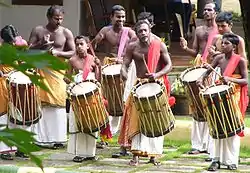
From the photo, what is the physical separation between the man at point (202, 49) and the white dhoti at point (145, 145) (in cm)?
107

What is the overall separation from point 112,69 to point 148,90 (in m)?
1.87

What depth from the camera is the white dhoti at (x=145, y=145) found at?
329 inches

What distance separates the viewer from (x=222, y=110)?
7.74 metres

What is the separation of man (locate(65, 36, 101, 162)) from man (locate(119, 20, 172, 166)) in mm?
598

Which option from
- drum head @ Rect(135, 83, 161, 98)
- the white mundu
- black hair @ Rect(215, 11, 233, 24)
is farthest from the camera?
black hair @ Rect(215, 11, 233, 24)

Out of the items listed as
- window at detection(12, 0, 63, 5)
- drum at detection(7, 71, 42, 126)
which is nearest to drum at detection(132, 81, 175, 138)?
drum at detection(7, 71, 42, 126)

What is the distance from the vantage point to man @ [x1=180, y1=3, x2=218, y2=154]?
9.38 metres

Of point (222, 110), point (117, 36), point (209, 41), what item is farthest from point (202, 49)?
point (222, 110)

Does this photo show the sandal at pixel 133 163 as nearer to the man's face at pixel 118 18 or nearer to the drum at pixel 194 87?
the drum at pixel 194 87

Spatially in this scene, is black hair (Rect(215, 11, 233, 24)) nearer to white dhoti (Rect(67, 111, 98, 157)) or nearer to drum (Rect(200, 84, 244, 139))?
drum (Rect(200, 84, 244, 139))

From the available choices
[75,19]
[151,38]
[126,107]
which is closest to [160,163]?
[126,107]

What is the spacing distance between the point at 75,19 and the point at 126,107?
6.06 m

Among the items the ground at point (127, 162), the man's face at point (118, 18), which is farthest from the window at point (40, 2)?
the ground at point (127, 162)

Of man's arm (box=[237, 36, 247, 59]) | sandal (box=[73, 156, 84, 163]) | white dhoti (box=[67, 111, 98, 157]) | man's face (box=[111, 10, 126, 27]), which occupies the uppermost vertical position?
man's face (box=[111, 10, 126, 27])
